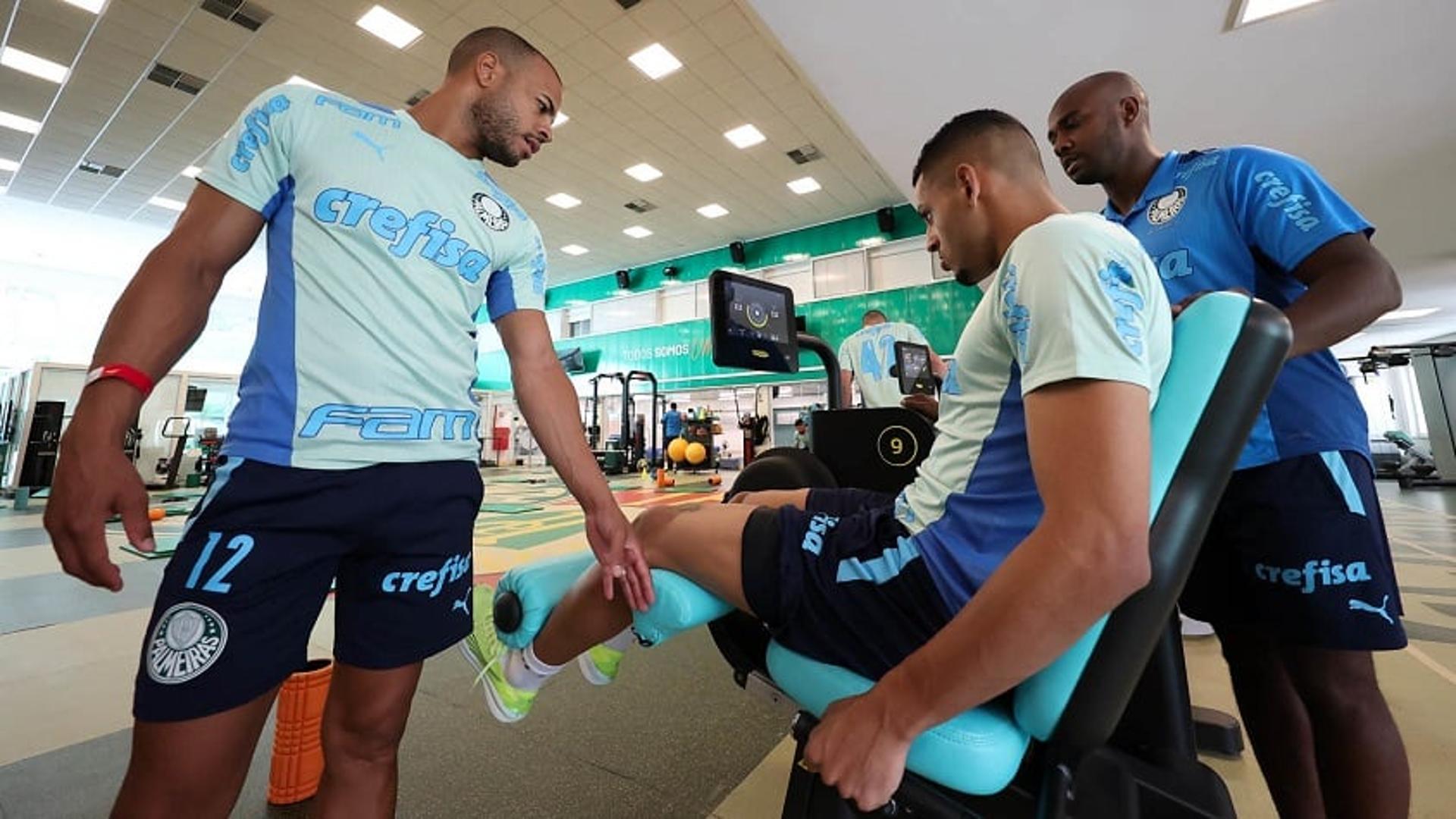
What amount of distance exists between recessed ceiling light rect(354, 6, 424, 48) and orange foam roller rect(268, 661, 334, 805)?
20.8 ft

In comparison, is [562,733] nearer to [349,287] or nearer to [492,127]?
[349,287]

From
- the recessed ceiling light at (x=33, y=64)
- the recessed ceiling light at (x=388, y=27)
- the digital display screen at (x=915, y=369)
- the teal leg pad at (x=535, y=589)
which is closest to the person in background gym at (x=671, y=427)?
the recessed ceiling light at (x=388, y=27)

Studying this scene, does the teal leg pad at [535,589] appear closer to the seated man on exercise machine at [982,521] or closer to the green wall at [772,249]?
the seated man on exercise machine at [982,521]

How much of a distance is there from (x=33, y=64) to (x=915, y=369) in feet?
30.9

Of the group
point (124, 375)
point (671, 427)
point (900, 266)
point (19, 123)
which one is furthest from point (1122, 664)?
point (19, 123)

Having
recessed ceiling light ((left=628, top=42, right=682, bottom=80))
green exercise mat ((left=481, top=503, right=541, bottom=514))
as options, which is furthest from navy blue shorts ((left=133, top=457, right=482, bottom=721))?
recessed ceiling light ((left=628, top=42, right=682, bottom=80))

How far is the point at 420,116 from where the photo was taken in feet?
3.23

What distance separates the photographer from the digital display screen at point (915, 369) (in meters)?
1.85

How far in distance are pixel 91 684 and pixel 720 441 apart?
10.1 meters

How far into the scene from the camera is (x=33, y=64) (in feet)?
18.4

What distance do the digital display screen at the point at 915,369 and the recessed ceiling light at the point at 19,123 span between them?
10.7 meters

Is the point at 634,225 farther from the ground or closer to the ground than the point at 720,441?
farther from the ground

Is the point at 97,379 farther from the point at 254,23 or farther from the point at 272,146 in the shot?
the point at 254,23

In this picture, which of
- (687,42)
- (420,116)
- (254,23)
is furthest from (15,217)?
(420,116)
